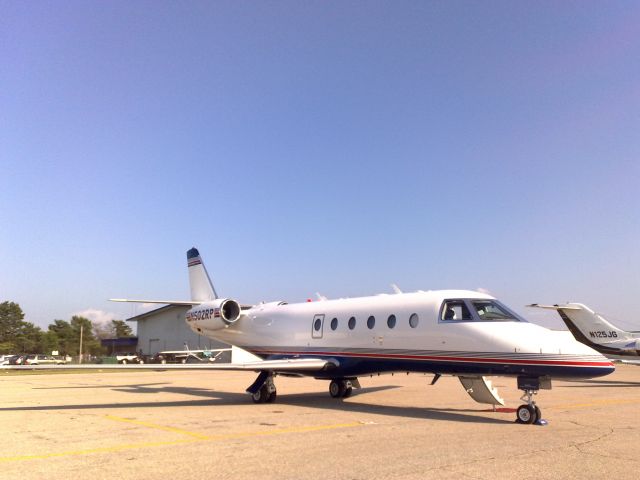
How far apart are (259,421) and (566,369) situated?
6.36 m

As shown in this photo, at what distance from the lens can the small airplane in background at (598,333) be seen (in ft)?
93.7

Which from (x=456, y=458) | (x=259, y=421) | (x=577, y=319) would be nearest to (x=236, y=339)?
(x=259, y=421)

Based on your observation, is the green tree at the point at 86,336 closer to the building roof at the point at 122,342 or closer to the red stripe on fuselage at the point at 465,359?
the building roof at the point at 122,342

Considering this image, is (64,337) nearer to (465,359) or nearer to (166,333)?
(166,333)

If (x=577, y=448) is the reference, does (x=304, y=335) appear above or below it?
above

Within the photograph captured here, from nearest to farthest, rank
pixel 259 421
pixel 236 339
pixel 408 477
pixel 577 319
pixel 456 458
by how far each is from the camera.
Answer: pixel 408 477 → pixel 456 458 → pixel 259 421 → pixel 236 339 → pixel 577 319

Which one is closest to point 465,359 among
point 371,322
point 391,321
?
point 391,321

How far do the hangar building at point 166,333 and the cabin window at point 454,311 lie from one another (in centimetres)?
5116

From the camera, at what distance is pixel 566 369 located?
10.9 meters

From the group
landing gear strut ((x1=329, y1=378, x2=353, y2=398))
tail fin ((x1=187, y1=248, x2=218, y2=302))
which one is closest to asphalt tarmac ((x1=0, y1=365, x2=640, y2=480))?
landing gear strut ((x1=329, y1=378, x2=353, y2=398))

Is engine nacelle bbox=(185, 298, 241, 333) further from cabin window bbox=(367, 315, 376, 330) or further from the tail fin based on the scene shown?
cabin window bbox=(367, 315, 376, 330)

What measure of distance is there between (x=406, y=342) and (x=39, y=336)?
10345 centimetres

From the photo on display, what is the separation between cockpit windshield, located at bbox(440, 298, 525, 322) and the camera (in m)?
12.3

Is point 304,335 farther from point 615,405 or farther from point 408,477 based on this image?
point 408,477
